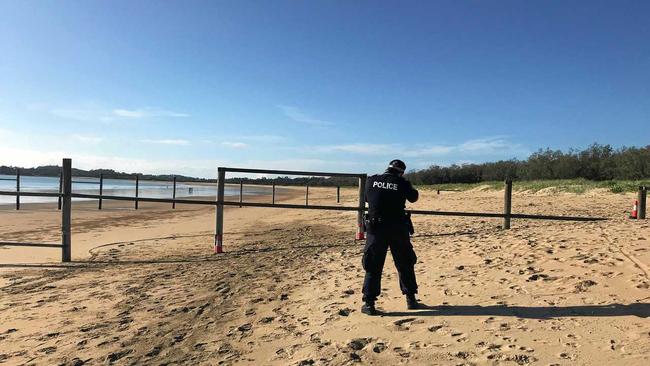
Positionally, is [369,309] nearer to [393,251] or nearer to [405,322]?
[405,322]

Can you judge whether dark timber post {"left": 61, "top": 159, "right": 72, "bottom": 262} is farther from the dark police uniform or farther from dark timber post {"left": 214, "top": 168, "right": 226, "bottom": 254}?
the dark police uniform

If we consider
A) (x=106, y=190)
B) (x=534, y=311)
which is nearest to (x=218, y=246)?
(x=534, y=311)

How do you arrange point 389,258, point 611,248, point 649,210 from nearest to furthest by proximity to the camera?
point 611,248, point 389,258, point 649,210

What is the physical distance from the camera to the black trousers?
4.76 m

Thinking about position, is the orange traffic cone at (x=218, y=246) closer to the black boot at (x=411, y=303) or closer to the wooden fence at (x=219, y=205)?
the wooden fence at (x=219, y=205)

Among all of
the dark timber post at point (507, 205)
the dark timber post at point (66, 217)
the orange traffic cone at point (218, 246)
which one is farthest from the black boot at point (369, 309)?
the dark timber post at point (507, 205)

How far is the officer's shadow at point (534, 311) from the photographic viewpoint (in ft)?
13.7

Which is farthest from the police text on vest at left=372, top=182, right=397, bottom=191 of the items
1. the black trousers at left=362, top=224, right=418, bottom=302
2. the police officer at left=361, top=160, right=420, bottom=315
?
the black trousers at left=362, top=224, right=418, bottom=302

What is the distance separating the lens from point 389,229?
4.79 m

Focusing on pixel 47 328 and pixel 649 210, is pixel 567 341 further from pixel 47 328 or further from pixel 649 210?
pixel 649 210

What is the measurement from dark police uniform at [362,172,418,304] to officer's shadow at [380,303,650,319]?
0.27m

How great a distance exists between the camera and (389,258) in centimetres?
762

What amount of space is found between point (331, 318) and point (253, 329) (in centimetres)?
75

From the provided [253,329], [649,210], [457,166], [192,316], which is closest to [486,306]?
[253,329]
